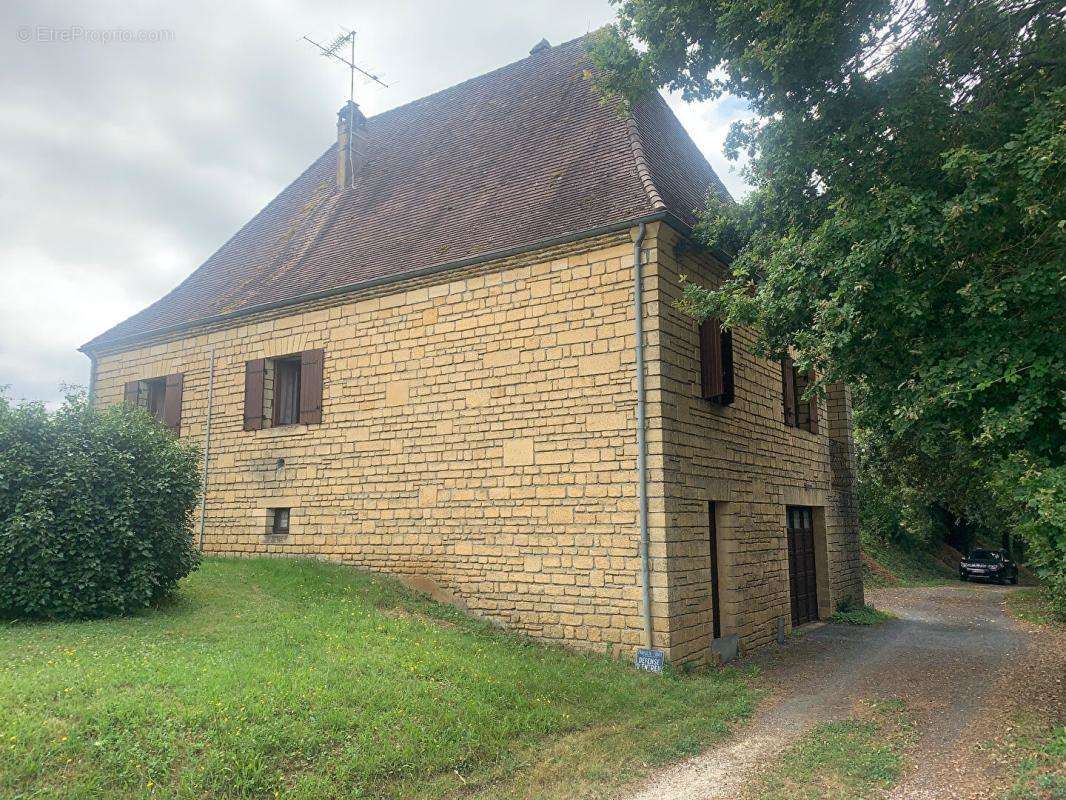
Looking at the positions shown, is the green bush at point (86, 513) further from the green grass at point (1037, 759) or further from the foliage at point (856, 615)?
the foliage at point (856, 615)

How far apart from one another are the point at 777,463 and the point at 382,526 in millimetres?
6475

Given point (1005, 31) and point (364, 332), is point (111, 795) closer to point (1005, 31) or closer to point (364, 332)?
point (364, 332)

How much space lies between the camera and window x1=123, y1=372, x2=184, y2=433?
13797mm

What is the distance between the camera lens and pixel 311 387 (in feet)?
39.8

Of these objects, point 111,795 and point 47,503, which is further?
point 47,503

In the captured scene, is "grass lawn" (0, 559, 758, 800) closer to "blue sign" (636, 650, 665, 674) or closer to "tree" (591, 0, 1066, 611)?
"blue sign" (636, 650, 665, 674)

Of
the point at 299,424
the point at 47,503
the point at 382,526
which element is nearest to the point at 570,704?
the point at 382,526

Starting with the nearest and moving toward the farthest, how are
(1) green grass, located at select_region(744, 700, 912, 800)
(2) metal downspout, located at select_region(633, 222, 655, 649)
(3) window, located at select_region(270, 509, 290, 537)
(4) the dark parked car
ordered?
(1) green grass, located at select_region(744, 700, 912, 800), (2) metal downspout, located at select_region(633, 222, 655, 649), (3) window, located at select_region(270, 509, 290, 537), (4) the dark parked car

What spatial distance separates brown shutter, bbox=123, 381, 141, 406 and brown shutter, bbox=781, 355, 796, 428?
12536 millimetres

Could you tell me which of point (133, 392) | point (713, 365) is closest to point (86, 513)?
point (133, 392)

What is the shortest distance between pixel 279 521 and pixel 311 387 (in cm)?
238

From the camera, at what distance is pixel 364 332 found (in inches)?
458

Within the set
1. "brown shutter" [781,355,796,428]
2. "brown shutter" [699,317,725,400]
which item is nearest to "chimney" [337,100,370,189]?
"brown shutter" [699,317,725,400]

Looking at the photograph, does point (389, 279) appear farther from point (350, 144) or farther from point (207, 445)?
point (350, 144)
